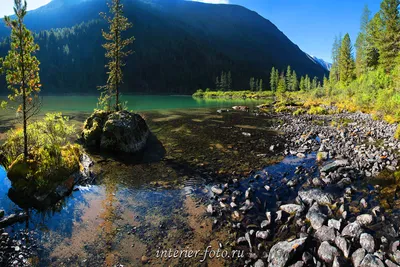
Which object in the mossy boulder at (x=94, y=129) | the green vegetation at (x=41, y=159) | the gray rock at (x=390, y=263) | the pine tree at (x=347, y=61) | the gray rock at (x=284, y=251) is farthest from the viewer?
the pine tree at (x=347, y=61)

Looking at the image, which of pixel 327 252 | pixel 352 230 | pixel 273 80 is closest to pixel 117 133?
pixel 327 252

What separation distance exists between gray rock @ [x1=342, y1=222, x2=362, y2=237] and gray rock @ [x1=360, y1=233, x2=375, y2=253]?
227 mm

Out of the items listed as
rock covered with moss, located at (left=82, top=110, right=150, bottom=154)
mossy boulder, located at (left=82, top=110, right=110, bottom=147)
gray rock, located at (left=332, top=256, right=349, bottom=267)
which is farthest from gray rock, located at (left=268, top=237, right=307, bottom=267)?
mossy boulder, located at (left=82, top=110, right=110, bottom=147)

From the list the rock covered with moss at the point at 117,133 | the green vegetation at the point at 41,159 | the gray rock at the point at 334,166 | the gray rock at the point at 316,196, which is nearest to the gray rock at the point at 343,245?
the gray rock at the point at 316,196

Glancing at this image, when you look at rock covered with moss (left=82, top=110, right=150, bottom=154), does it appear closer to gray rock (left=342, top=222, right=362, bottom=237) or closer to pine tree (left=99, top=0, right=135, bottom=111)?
pine tree (left=99, top=0, right=135, bottom=111)

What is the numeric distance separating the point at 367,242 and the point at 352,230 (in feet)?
1.88

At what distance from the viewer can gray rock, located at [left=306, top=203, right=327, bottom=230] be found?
8155 mm

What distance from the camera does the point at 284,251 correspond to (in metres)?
6.80

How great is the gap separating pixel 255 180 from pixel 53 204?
34.7ft

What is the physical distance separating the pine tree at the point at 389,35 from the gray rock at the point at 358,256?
62080 mm

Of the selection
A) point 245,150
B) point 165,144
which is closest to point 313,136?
point 245,150

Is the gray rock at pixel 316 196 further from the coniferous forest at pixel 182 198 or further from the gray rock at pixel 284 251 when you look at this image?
the gray rock at pixel 284 251

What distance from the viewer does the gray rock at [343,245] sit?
6.68m

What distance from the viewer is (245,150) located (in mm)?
19672
